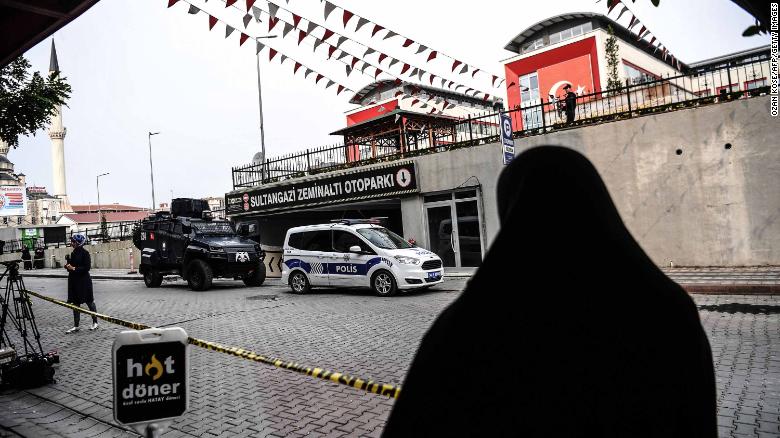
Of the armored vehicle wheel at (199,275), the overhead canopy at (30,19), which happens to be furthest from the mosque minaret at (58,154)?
the overhead canopy at (30,19)

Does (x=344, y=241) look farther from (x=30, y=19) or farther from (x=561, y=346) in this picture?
(x=561, y=346)

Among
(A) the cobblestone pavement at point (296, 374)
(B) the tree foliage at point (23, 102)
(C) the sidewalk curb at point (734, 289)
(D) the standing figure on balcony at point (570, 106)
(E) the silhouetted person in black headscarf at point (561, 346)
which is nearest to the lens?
(E) the silhouetted person in black headscarf at point (561, 346)

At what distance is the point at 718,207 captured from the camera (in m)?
13.2

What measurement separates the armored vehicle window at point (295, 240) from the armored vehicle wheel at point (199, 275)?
3690 millimetres

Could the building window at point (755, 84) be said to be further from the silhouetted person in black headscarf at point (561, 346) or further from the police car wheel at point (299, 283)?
the silhouetted person in black headscarf at point (561, 346)

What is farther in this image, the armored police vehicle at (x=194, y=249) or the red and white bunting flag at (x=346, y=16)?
the armored police vehicle at (x=194, y=249)

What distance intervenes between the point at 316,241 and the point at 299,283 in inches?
54.5

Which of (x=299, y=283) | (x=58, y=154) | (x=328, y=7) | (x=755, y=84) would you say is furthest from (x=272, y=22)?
(x=58, y=154)

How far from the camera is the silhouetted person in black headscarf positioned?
55.2 inches

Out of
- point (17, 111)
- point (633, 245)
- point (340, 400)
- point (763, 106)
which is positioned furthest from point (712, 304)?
point (17, 111)

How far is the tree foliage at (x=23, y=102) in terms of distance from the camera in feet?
40.7

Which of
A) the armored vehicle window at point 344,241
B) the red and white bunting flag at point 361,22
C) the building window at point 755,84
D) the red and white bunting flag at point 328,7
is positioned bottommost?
the armored vehicle window at point 344,241

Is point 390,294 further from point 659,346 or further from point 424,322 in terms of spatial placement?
point 659,346

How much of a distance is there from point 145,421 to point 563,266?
9.62 feet
